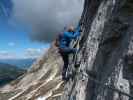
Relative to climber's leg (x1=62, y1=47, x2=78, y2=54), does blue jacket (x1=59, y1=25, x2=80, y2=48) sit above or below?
above

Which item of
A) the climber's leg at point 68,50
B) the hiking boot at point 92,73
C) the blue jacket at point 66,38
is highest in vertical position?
the blue jacket at point 66,38

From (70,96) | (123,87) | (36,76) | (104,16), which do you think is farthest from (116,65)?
(36,76)

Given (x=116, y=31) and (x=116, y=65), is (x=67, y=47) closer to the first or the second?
(x=116, y=31)

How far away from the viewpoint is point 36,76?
167000mm

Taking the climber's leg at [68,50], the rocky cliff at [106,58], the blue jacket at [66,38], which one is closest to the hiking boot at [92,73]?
the rocky cliff at [106,58]

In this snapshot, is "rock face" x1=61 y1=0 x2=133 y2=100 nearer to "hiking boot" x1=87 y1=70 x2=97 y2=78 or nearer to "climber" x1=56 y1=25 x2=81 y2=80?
"hiking boot" x1=87 y1=70 x2=97 y2=78

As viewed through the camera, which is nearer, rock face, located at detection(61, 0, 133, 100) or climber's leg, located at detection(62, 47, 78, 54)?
rock face, located at detection(61, 0, 133, 100)

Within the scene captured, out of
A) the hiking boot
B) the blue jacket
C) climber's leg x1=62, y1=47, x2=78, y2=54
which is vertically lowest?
the hiking boot

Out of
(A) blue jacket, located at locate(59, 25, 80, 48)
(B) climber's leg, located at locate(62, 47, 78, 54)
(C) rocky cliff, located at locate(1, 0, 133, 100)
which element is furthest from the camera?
(B) climber's leg, located at locate(62, 47, 78, 54)

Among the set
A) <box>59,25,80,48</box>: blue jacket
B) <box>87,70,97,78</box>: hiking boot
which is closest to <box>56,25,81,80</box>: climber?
<box>59,25,80,48</box>: blue jacket

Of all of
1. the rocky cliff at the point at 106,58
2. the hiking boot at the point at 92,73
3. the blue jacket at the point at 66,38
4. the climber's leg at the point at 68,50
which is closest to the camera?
the rocky cliff at the point at 106,58

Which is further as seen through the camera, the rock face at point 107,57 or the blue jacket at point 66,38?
the blue jacket at point 66,38

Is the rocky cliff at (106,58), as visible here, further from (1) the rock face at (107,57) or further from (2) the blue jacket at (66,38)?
(2) the blue jacket at (66,38)

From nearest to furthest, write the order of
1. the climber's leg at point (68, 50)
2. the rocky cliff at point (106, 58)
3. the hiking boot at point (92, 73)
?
the rocky cliff at point (106, 58), the hiking boot at point (92, 73), the climber's leg at point (68, 50)
